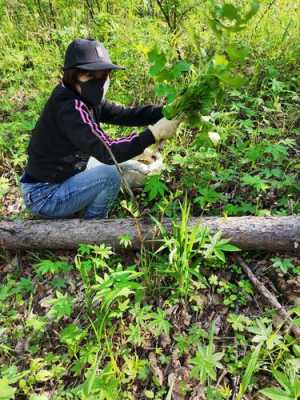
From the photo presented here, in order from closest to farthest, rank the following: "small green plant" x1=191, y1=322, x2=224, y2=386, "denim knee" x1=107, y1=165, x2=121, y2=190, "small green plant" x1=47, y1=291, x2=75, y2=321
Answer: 1. "small green plant" x1=191, y1=322, x2=224, y2=386
2. "small green plant" x1=47, y1=291, x2=75, y2=321
3. "denim knee" x1=107, y1=165, x2=121, y2=190

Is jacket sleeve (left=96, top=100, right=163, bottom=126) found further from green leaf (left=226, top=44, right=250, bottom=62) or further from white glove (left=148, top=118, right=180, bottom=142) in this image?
green leaf (left=226, top=44, right=250, bottom=62)

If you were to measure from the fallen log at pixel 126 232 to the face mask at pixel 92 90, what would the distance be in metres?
0.82

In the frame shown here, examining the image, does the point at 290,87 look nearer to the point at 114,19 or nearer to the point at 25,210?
the point at 114,19

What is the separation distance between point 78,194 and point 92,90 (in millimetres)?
738

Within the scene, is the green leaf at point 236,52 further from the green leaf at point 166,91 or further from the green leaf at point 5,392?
the green leaf at point 5,392

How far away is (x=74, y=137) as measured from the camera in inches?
108

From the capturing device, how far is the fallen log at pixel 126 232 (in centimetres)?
258

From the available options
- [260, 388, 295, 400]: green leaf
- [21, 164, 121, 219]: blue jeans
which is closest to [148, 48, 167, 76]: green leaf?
[21, 164, 121, 219]: blue jeans

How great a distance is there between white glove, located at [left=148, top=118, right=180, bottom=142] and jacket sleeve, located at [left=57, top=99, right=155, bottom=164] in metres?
0.04

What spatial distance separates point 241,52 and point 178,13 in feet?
8.61

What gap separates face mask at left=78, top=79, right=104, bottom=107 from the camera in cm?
273

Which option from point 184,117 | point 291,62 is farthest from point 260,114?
point 184,117

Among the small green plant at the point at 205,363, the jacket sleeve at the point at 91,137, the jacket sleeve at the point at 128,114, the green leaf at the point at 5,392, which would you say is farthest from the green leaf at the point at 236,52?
the green leaf at the point at 5,392

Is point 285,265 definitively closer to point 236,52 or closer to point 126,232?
point 126,232
